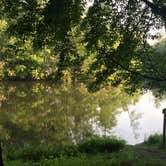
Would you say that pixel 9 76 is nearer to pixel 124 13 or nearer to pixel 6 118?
pixel 6 118

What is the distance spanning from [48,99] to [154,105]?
1199 centimetres

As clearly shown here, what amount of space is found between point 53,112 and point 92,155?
67.1 ft

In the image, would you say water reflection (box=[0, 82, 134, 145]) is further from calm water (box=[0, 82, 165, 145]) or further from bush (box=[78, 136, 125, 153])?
bush (box=[78, 136, 125, 153])

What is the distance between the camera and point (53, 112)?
35094 mm

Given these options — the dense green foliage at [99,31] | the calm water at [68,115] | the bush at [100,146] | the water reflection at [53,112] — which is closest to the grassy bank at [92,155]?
the bush at [100,146]

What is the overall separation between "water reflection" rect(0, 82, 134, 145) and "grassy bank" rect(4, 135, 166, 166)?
22.1 feet

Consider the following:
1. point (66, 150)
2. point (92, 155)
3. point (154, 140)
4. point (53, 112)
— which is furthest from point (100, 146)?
point (53, 112)

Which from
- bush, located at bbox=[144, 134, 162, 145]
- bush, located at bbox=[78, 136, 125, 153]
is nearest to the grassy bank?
bush, located at bbox=[78, 136, 125, 153]

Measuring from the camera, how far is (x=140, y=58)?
13133 mm

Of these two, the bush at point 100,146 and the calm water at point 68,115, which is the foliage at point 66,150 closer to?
the bush at point 100,146

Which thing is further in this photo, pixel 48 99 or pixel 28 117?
pixel 48 99

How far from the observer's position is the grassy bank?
1269cm

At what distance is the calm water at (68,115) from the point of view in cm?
2622

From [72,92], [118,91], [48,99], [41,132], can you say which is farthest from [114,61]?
[118,91]
